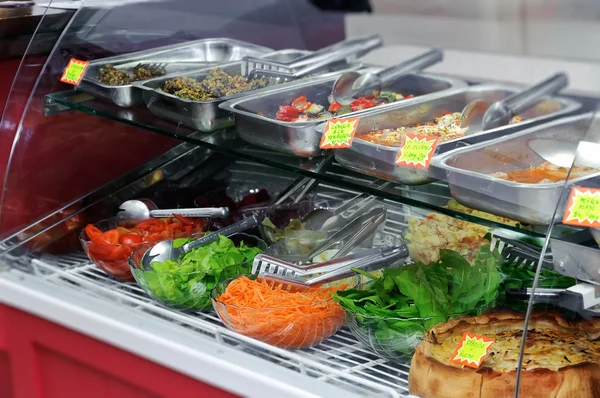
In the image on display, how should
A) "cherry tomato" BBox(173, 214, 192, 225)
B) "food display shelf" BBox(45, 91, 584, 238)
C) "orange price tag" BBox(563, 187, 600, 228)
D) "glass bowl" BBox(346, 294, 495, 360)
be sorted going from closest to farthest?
1. "orange price tag" BBox(563, 187, 600, 228)
2. "food display shelf" BBox(45, 91, 584, 238)
3. "glass bowl" BBox(346, 294, 495, 360)
4. "cherry tomato" BBox(173, 214, 192, 225)

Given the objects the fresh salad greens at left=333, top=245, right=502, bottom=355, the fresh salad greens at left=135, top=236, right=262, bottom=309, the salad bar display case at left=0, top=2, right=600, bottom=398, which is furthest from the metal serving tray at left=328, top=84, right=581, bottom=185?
the fresh salad greens at left=135, top=236, right=262, bottom=309

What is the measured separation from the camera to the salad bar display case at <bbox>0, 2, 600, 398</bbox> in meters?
1.46

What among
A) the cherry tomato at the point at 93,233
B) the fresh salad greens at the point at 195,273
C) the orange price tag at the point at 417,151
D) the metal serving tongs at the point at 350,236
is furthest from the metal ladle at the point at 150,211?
the orange price tag at the point at 417,151

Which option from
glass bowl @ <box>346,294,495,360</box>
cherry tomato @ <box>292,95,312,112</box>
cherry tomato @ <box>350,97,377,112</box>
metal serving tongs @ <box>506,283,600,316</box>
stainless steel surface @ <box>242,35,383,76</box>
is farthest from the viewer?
stainless steel surface @ <box>242,35,383,76</box>

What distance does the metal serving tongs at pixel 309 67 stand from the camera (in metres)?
2.12

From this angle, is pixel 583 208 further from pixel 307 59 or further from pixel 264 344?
pixel 307 59

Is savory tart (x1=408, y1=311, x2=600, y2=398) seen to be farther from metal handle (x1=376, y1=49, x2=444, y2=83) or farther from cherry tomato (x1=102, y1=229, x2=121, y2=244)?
cherry tomato (x1=102, y1=229, x2=121, y2=244)

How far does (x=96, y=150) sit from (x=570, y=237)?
1565 mm

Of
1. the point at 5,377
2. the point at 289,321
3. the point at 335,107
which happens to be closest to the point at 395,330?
the point at 289,321

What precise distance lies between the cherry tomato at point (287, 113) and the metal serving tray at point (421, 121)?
7.3 inches

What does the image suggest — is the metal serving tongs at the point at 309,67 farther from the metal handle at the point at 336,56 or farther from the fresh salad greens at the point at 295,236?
the fresh salad greens at the point at 295,236

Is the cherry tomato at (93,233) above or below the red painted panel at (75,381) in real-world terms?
above

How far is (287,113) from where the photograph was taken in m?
1.90

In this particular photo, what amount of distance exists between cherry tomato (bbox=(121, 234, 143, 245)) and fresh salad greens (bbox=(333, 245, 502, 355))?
706mm
